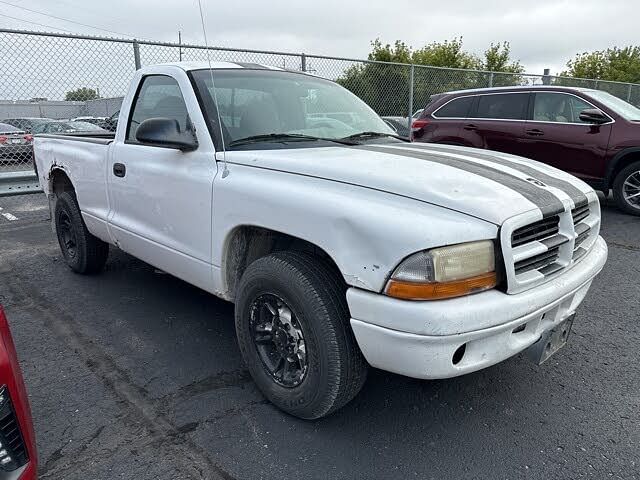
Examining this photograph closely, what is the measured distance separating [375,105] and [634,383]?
8.88 m

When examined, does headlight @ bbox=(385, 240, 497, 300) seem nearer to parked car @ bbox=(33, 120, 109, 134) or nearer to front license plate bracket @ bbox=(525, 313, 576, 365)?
front license plate bracket @ bbox=(525, 313, 576, 365)

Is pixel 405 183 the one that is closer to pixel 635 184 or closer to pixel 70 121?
pixel 635 184

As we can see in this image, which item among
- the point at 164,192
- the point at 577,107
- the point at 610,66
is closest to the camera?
the point at 164,192

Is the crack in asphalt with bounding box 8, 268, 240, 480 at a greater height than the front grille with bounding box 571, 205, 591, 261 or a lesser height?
lesser

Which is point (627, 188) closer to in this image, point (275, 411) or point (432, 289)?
point (432, 289)

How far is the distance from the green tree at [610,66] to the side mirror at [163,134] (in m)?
32.7

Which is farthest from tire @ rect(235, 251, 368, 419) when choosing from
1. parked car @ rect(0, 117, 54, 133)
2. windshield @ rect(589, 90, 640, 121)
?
parked car @ rect(0, 117, 54, 133)

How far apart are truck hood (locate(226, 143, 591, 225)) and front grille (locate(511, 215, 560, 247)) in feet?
0.20

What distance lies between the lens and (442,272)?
1.96 metres

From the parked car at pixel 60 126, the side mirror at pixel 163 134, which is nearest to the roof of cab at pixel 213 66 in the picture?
the side mirror at pixel 163 134

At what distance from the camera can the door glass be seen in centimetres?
721

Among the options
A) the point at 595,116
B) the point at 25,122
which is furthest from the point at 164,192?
the point at 25,122

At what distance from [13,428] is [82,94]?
22.4 feet

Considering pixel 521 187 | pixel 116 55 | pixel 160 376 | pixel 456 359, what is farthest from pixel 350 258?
pixel 116 55
